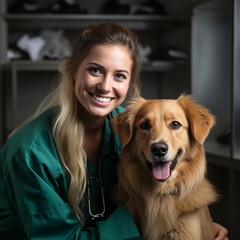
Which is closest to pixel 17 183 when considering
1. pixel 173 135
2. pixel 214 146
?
pixel 173 135

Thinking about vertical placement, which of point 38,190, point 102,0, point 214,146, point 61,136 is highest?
point 102,0

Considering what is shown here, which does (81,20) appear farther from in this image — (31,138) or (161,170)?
(161,170)

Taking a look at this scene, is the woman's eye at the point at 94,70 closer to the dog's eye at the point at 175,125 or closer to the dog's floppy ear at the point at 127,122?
the dog's floppy ear at the point at 127,122

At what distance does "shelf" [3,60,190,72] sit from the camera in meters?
3.35

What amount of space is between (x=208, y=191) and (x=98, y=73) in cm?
75

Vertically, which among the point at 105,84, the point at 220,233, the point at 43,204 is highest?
the point at 105,84

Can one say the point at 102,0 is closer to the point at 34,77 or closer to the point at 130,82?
the point at 34,77

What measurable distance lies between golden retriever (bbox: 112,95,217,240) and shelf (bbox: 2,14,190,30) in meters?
2.02

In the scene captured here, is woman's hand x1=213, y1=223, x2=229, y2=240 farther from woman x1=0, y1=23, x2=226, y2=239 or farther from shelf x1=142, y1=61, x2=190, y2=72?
shelf x1=142, y1=61, x2=190, y2=72

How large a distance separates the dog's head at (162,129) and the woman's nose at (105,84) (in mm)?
165

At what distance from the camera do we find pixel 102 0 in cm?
419

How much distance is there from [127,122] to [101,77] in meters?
0.24

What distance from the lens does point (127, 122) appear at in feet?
5.74

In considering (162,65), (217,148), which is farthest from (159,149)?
(162,65)
